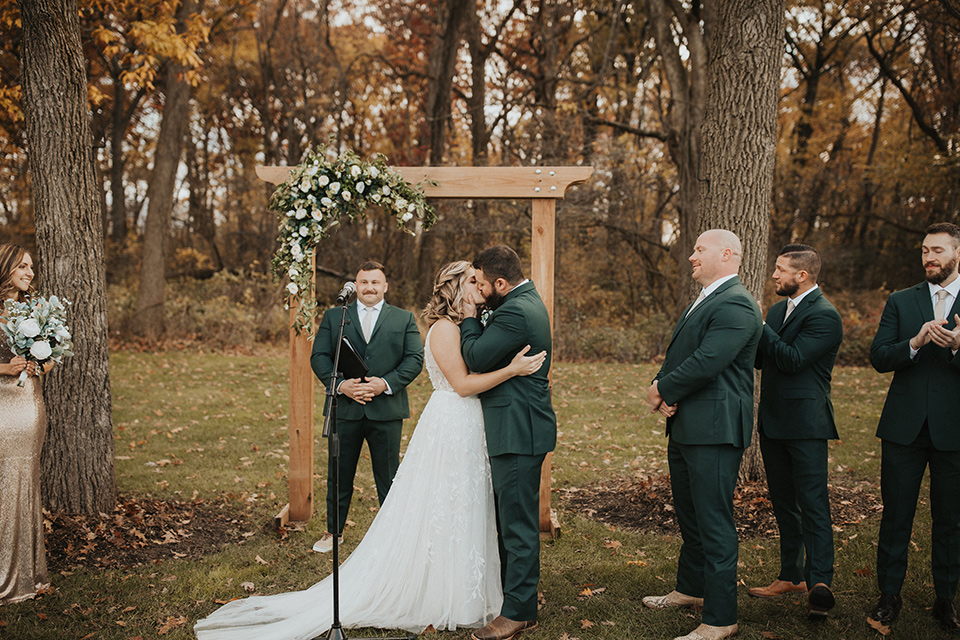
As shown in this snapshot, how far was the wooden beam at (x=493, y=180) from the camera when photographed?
5.47 meters

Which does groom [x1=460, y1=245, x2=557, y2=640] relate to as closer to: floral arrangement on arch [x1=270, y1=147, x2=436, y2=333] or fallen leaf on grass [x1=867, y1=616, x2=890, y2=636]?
floral arrangement on arch [x1=270, y1=147, x2=436, y2=333]

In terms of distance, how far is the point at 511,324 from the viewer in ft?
12.8

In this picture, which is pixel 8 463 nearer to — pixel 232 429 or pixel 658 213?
pixel 232 429

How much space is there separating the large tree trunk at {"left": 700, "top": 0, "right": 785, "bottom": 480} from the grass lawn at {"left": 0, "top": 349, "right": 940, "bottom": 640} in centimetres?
250

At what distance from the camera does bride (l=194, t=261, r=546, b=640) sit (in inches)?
159

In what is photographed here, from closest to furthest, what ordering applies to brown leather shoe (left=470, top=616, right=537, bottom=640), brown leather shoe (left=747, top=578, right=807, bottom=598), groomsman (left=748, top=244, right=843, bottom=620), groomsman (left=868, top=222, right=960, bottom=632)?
brown leather shoe (left=470, top=616, right=537, bottom=640)
groomsman (left=868, top=222, right=960, bottom=632)
groomsman (left=748, top=244, right=843, bottom=620)
brown leather shoe (left=747, top=578, right=807, bottom=598)

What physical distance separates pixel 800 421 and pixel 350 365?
118 inches

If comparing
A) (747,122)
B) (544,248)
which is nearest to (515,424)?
(544,248)

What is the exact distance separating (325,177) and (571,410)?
6189 mm

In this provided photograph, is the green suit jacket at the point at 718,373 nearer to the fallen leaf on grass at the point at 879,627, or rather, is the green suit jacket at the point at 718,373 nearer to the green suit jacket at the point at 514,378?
the green suit jacket at the point at 514,378

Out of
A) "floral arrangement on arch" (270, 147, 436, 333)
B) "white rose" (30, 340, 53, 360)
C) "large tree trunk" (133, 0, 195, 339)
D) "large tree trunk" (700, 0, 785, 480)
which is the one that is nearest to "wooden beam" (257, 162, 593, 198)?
"floral arrangement on arch" (270, 147, 436, 333)

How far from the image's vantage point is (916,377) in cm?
412

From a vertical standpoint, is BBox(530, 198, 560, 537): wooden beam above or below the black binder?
above

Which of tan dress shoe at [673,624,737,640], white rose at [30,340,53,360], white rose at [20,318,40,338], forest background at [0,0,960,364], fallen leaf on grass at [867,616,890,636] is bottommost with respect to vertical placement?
fallen leaf on grass at [867,616,890,636]
